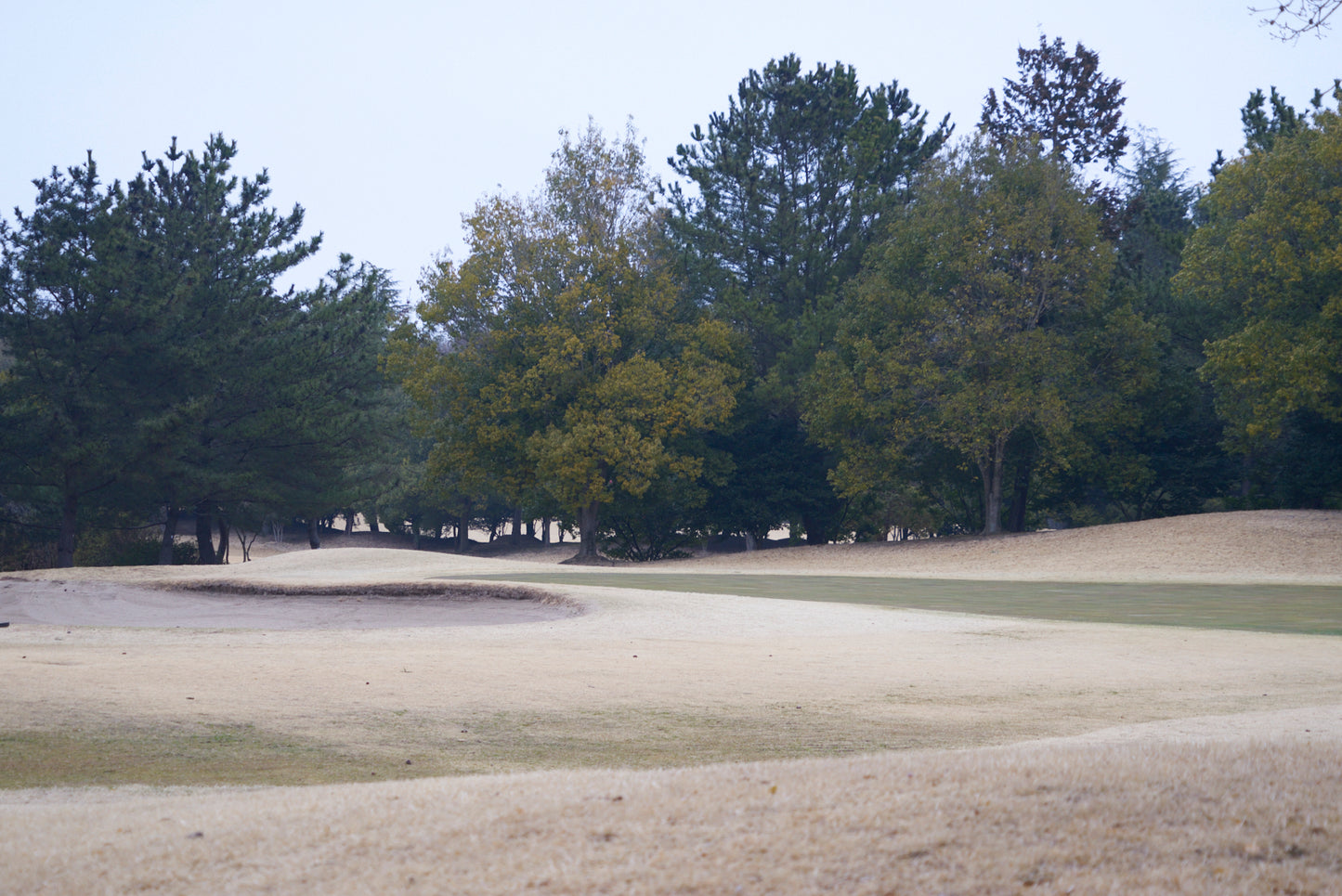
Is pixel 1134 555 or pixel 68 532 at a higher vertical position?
pixel 68 532

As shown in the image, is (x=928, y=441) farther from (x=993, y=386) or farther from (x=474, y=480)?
(x=474, y=480)

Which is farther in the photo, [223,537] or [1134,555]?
[223,537]

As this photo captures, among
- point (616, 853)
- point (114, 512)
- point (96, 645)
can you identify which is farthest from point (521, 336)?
point (616, 853)

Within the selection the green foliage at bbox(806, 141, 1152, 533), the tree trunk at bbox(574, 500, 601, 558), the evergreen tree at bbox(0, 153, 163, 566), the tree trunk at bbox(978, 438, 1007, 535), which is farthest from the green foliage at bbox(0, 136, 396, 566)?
the tree trunk at bbox(978, 438, 1007, 535)

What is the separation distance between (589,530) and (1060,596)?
2014 centimetres

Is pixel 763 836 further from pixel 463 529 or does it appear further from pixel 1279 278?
pixel 463 529

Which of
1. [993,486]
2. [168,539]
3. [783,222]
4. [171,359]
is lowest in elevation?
[168,539]

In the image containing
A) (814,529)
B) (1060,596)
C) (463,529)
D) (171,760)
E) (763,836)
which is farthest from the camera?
(463,529)

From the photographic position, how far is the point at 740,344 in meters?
38.2

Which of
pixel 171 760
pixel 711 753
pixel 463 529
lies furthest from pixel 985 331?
pixel 463 529

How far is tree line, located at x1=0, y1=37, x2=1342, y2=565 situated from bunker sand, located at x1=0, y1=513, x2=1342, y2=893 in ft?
61.0

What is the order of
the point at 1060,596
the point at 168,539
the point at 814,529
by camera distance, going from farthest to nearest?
the point at 814,529 < the point at 168,539 < the point at 1060,596

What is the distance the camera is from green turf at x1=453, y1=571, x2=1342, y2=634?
1484 cm

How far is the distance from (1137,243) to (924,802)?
50.3m
